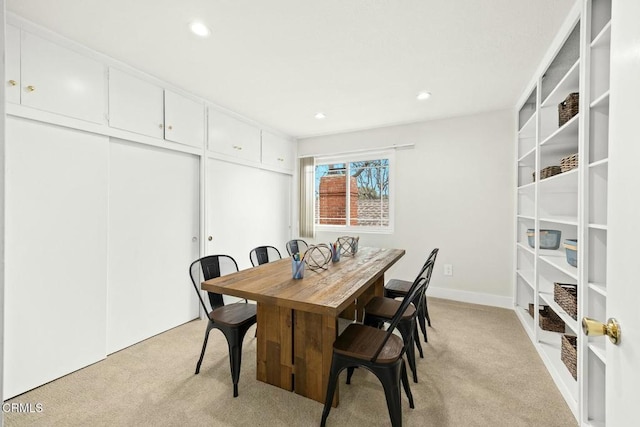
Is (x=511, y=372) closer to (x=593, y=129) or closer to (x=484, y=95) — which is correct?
(x=593, y=129)

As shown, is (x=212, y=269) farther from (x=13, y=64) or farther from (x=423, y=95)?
(x=423, y=95)

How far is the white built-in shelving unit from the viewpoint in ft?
4.93

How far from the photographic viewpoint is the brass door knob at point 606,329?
0.68 metres

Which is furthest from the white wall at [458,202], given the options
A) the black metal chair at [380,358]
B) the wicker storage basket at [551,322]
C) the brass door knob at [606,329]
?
the brass door knob at [606,329]

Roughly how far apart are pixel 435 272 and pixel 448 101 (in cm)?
222

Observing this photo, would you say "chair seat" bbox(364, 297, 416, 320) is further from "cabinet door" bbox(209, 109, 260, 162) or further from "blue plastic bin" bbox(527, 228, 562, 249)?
"cabinet door" bbox(209, 109, 260, 162)

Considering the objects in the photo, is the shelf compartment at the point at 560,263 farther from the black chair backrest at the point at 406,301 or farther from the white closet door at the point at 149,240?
the white closet door at the point at 149,240

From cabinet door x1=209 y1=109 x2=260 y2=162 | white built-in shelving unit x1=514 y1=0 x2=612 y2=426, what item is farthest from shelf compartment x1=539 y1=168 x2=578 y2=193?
cabinet door x1=209 y1=109 x2=260 y2=162

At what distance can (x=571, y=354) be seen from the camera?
184 cm

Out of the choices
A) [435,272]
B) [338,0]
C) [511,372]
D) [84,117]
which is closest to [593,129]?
[338,0]

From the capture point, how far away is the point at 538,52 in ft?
7.29

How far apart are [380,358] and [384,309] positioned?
73 cm

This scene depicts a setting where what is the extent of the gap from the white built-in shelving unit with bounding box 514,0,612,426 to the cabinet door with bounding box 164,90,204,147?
3213mm

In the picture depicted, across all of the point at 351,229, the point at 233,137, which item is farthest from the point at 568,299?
the point at 233,137
